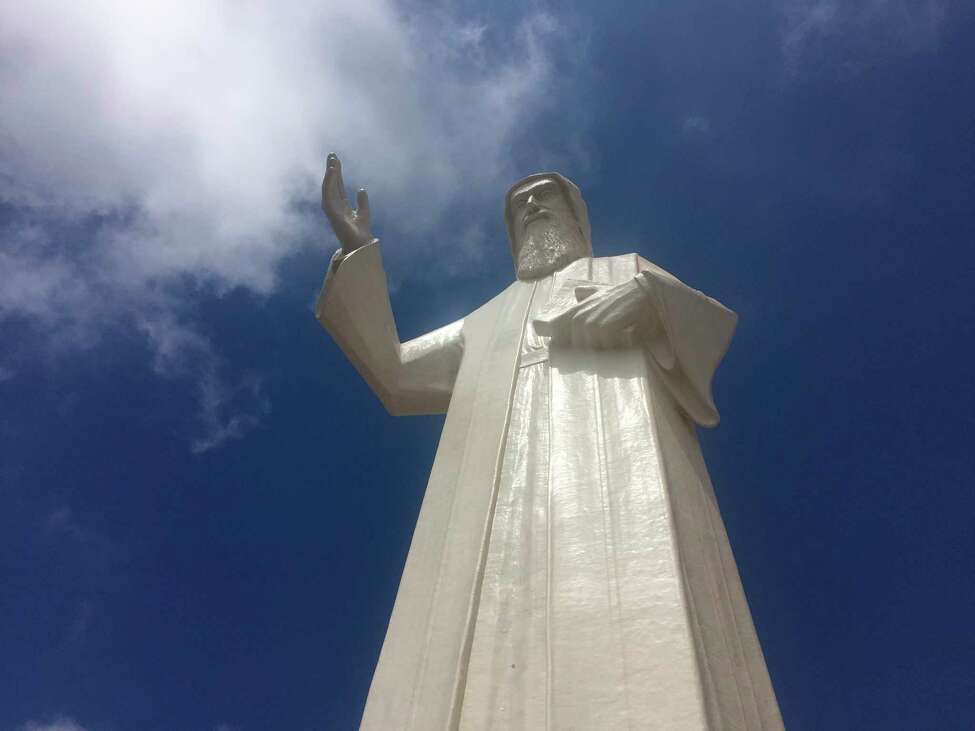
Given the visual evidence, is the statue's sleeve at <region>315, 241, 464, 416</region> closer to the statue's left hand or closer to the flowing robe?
the flowing robe

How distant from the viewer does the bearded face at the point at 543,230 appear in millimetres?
6078

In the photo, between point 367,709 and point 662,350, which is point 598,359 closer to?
point 662,350

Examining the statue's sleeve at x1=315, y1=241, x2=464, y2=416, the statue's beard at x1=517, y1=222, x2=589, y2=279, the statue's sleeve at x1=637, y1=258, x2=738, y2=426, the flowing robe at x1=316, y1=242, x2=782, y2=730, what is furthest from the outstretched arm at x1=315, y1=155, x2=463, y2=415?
the statue's sleeve at x1=637, y1=258, x2=738, y2=426

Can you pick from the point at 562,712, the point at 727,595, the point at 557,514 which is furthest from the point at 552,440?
the point at 562,712

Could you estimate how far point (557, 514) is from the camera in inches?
137

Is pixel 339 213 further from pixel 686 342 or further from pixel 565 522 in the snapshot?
pixel 565 522

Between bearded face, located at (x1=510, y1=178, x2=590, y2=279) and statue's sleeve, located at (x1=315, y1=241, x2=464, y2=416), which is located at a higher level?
bearded face, located at (x1=510, y1=178, x2=590, y2=279)

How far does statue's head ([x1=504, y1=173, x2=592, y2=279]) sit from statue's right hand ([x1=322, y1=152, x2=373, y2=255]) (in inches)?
53.9

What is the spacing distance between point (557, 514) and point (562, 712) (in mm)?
922

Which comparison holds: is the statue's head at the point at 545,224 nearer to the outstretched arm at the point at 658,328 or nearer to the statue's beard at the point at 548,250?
the statue's beard at the point at 548,250

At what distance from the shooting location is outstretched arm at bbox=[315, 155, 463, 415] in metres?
5.38

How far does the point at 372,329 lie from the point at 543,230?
1.69 metres

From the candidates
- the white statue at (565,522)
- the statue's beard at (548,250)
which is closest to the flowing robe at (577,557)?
the white statue at (565,522)

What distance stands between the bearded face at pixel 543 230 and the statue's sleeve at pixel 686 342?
4.59 feet
